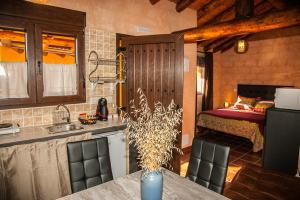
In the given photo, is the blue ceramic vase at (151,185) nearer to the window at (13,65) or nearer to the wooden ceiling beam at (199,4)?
the window at (13,65)

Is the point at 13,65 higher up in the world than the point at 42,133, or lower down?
higher up

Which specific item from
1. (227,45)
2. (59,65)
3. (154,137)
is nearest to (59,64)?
(59,65)

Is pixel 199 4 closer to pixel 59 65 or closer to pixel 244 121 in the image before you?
pixel 244 121

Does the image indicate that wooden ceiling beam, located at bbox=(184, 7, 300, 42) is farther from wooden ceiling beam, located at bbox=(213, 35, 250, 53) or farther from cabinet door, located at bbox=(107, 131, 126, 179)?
wooden ceiling beam, located at bbox=(213, 35, 250, 53)

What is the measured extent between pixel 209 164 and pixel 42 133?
1.86 m

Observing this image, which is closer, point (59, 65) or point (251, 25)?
point (59, 65)

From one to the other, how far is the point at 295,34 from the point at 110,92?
5.20m

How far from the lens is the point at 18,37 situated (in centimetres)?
276

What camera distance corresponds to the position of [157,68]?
3281mm

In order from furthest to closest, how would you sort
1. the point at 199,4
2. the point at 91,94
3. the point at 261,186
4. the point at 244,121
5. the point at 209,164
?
the point at 244,121 < the point at 199,4 < the point at 91,94 < the point at 261,186 < the point at 209,164

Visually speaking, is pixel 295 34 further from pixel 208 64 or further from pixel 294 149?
pixel 294 149

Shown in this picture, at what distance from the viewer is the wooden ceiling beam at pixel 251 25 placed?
9.80ft

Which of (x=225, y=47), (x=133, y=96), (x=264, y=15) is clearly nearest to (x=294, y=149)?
(x=264, y=15)

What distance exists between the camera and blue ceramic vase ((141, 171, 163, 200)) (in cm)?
129
